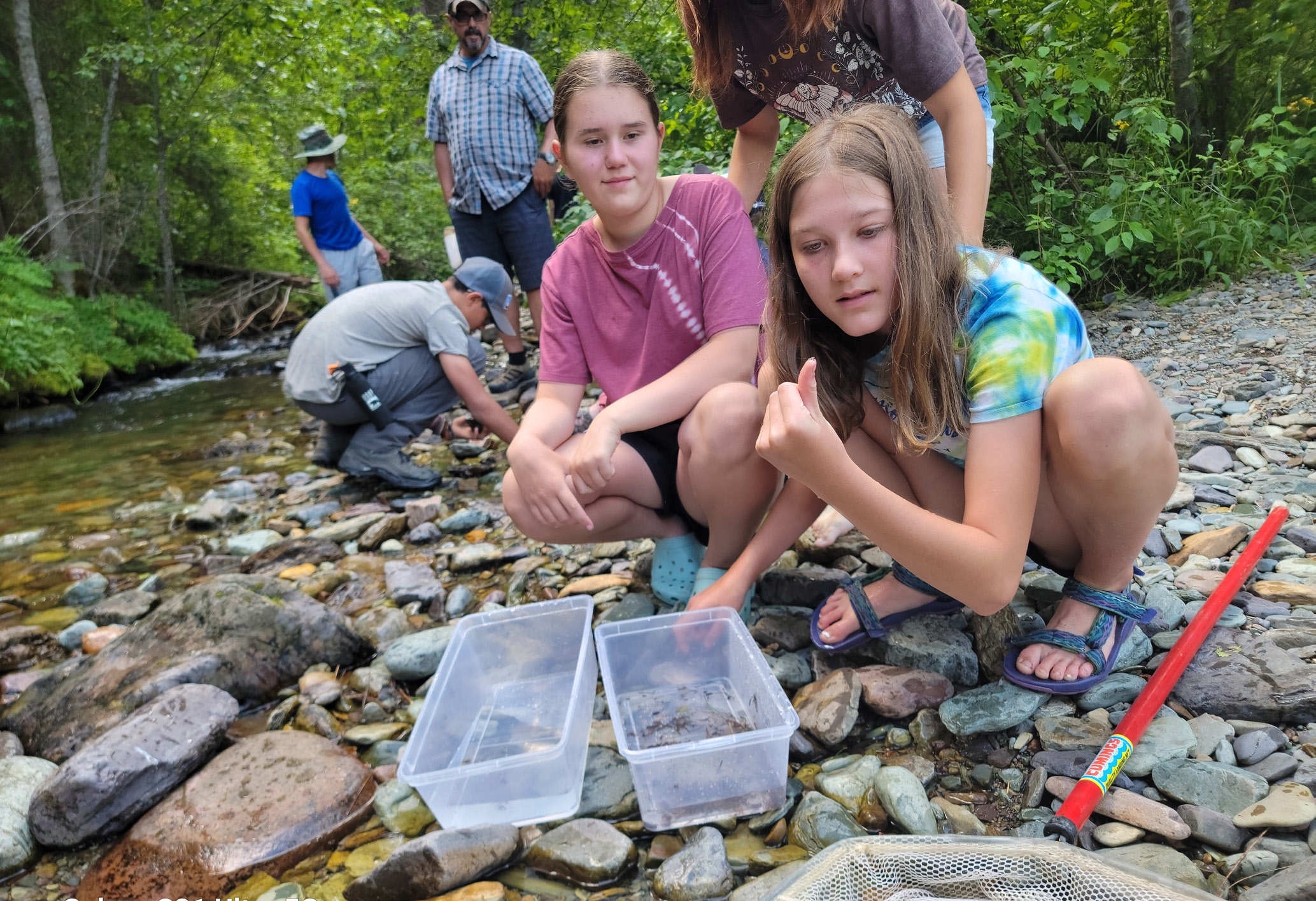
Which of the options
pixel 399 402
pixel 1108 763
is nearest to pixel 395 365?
pixel 399 402

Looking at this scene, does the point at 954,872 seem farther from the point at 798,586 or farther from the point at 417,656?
the point at 417,656

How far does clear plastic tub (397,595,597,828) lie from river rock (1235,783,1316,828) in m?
1.06

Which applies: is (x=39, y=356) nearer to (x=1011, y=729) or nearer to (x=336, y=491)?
(x=336, y=491)

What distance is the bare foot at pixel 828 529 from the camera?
90.7 inches

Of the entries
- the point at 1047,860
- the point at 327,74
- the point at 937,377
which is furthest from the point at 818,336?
the point at 327,74

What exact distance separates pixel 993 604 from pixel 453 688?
1.13m

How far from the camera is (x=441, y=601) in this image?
2533 mm

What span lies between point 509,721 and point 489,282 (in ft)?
8.64

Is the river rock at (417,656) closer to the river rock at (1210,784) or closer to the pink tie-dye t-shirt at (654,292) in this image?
the pink tie-dye t-shirt at (654,292)

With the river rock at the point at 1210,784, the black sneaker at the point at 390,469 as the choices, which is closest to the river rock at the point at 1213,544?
the river rock at the point at 1210,784

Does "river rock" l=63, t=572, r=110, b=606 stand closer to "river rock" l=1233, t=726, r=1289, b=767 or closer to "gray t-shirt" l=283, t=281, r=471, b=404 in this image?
"gray t-shirt" l=283, t=281, r=471, b=404

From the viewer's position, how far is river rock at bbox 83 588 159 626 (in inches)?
106

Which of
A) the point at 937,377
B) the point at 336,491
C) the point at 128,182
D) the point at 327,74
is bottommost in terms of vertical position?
the point at 336,491

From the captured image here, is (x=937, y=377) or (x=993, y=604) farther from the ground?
(x=937, y=377)
